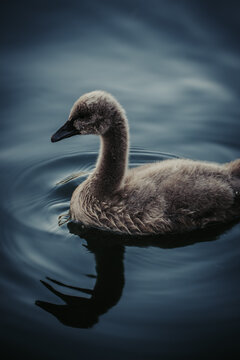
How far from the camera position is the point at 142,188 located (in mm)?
5570

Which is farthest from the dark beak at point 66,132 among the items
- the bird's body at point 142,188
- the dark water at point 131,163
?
the dark water at point 131,163

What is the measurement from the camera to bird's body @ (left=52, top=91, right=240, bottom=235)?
548 centimetres

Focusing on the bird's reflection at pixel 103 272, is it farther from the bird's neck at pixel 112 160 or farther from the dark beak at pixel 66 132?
the dark beak at pixel 66 132

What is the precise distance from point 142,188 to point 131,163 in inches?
60.2

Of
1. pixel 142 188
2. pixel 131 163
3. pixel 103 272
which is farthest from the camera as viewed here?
pixel 131 163

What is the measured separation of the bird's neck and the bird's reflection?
Result: 1.59 feet

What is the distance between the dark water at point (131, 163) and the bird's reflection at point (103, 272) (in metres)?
0.01

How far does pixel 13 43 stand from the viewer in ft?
29.3

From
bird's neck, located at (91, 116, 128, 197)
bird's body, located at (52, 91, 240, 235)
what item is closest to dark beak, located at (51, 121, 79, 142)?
bird's body, located at (52, 91, 240, 235)

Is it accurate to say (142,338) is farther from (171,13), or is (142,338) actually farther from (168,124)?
(171,13)

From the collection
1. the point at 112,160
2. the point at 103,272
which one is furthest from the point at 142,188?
the point at 103,272

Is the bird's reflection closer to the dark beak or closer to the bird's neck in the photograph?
the bird's neck

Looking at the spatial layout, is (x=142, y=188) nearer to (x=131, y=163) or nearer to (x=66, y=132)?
(x=66, y=132)

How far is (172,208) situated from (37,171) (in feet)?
6.67
